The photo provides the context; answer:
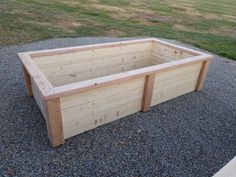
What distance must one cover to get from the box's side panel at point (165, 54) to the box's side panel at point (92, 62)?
4.4 inches

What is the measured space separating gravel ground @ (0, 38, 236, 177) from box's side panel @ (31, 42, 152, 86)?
0.55 meters

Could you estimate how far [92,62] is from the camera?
3.38 metres

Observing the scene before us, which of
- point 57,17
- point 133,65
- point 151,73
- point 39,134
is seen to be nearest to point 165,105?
point 151,73

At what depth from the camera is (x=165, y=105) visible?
3148 millimetres

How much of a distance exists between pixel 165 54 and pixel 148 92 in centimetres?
126

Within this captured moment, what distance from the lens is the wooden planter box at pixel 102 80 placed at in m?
2.16

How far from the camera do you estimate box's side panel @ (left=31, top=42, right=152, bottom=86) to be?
303cm

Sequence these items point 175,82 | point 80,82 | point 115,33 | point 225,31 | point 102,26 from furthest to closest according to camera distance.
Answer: point 225,31
point 102,26
point 115,33
point 175,82
point 80,82

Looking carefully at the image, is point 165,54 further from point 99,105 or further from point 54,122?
point 54,122

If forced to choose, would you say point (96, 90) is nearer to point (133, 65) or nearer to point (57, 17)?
point (133, 65)

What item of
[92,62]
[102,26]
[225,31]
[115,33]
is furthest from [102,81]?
[225,31]

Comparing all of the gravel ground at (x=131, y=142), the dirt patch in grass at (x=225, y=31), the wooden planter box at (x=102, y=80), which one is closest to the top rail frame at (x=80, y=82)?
the wooden planter box at (x=102, y=80)

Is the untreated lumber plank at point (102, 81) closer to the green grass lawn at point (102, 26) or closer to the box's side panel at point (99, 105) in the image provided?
the box's side panel at point (99, 105)

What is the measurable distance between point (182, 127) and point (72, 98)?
1.46 m
